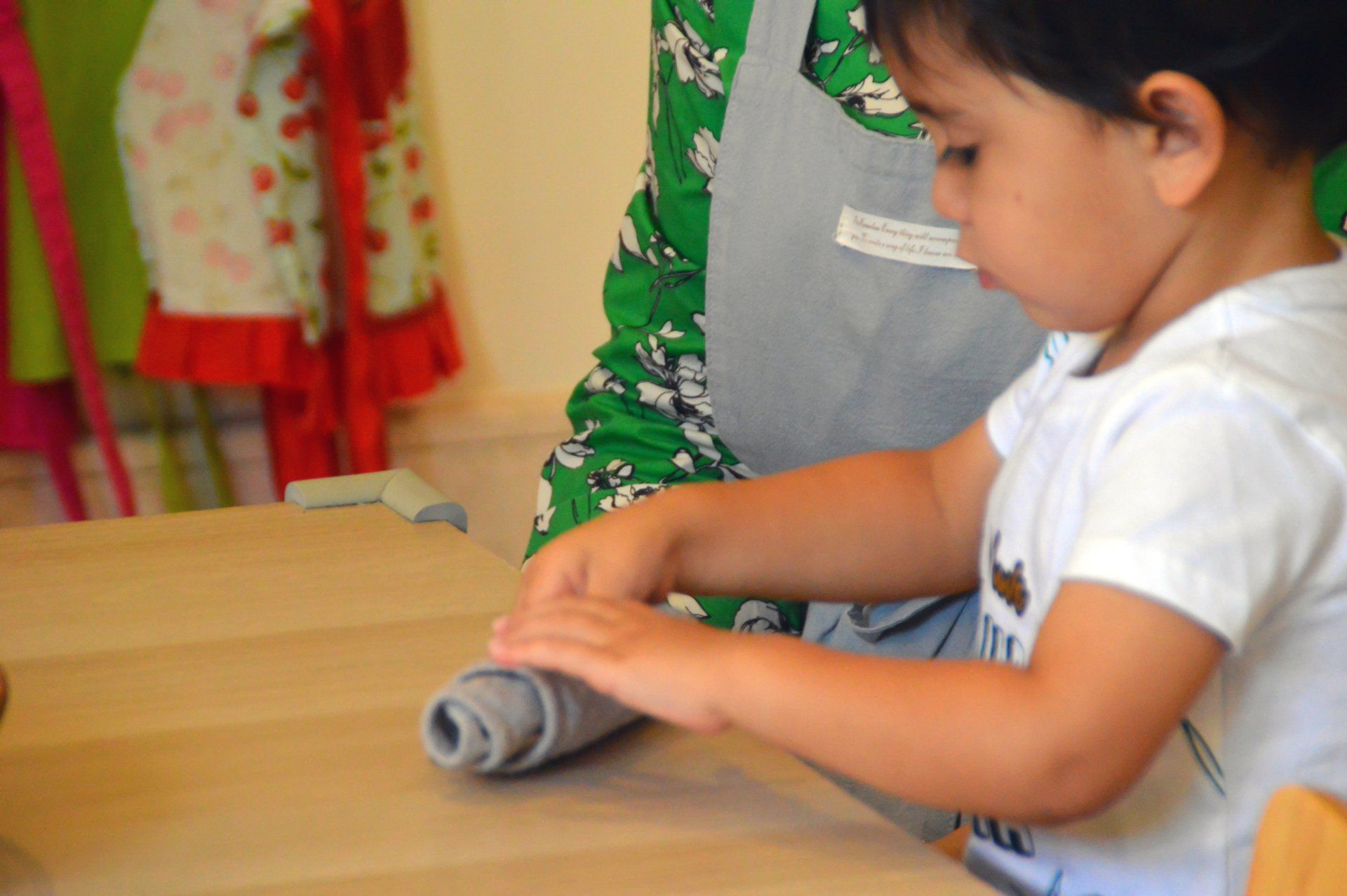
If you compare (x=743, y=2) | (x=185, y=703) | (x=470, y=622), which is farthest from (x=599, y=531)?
(x=743, y=2)

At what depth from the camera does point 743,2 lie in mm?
909

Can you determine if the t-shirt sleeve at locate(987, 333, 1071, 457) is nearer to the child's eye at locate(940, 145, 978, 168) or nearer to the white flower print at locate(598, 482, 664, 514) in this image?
the child's eye at locate(940, 145, 978, 168)

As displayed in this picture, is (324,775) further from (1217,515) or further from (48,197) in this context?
(48,197)

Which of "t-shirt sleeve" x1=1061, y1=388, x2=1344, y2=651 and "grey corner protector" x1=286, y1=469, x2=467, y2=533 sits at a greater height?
"t-shirt sleeve" x1=1061, y1=388, x2=1344, y2=651

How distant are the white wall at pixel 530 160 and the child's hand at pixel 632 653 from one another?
3.71 feet

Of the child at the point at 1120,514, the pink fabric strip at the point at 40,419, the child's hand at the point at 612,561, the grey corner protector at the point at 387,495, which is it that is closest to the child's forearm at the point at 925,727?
the child at the point at 1120,514

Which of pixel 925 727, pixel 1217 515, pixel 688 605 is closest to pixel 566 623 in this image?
pixel 925 727

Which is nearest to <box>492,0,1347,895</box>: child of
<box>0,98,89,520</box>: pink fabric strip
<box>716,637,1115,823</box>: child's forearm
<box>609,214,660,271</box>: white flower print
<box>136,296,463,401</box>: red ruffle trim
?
<box>716,637,1115,823</box>: child's forearm

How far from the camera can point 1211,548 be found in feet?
1.48

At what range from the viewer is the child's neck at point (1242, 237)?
0.54 meters

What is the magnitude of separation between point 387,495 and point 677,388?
0.27 meters

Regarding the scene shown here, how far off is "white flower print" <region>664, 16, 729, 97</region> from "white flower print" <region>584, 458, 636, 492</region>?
0.28 meters

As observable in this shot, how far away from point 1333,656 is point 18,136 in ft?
4.10

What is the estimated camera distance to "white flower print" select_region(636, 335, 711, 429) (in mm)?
955
